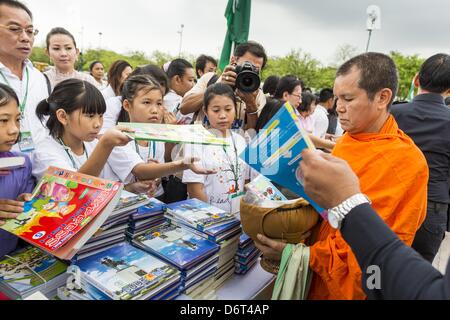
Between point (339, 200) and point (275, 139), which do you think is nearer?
point (339, 200)

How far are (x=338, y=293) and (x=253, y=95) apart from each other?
4.95 ft

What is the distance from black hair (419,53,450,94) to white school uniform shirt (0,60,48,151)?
2.83 metres

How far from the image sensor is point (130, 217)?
4.06 ft

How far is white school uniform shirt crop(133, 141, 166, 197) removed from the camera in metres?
1.92

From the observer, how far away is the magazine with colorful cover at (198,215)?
130 cm

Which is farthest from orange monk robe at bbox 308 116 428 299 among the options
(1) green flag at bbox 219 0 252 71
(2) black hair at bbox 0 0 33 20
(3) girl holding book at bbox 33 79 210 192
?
(1) green flag at bbox 219 0 252 71

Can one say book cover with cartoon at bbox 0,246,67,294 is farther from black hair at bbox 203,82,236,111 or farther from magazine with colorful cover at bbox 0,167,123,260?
black hair at bbox 203,82,236,111

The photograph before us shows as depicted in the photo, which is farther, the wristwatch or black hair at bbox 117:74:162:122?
black hair at bbox 117:74:162:122

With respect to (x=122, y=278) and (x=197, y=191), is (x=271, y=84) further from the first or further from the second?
(x=122, y=278)

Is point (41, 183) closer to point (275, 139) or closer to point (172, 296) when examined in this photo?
point (172, 296)

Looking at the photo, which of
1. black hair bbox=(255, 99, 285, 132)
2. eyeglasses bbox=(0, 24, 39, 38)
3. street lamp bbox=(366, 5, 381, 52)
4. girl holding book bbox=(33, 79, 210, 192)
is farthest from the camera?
street lamp bbox=(366, 5, 381, 52)

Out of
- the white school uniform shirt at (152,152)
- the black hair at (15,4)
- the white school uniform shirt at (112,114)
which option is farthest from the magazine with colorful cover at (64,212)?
the black hair at (15,4)

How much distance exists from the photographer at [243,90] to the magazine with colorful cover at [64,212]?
1.35 m
